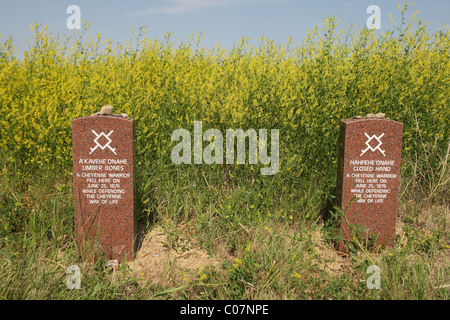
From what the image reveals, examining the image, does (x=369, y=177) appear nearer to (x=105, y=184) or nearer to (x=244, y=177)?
(x=244, y=177)

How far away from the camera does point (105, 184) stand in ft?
11.0

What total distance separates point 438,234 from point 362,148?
3.70ft

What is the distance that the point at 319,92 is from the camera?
4.23 metres

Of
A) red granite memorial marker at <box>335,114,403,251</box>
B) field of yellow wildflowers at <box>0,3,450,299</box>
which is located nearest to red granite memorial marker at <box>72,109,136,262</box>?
field of yellow wildflowers at <box>0,3,450,299</box>

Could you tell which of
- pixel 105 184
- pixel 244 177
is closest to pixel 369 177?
pixel 244 177

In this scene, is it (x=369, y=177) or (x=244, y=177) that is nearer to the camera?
(x=369, y=177)

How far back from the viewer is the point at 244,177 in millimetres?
4148

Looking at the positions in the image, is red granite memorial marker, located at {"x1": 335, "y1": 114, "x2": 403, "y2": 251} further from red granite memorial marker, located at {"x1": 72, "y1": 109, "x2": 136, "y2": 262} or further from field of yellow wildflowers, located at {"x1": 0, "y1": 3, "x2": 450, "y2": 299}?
red granite memorial marker, located at {"x1": 72, "y1": 109, "x2": 136, "y2": 262}

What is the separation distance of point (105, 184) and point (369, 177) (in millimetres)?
2448

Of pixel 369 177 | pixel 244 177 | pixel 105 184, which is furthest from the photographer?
pixel 244 177

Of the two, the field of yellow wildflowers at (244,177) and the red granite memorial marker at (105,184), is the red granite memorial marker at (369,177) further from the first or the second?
the red granite memorial marker at (105,184)

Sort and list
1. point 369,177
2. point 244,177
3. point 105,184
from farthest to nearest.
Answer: point 244,177
point 369,177
point 105,184

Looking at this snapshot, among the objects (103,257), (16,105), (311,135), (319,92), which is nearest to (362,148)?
(311,135)

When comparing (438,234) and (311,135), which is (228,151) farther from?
(438,234)
